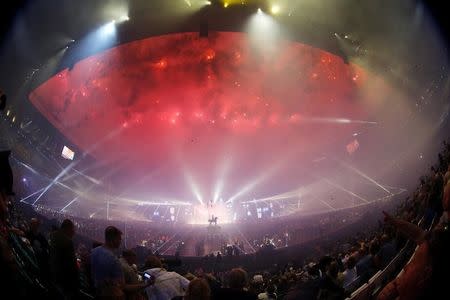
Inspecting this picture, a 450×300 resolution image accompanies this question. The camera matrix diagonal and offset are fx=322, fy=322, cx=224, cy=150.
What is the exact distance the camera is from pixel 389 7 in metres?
11.0

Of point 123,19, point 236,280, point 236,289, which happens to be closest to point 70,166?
point 123,19

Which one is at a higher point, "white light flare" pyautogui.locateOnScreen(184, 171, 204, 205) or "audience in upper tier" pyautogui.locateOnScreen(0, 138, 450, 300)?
"white light flare" pyautogui.locateOnScreen(184, 171, 204, 205)

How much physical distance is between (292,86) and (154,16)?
52.7 feet

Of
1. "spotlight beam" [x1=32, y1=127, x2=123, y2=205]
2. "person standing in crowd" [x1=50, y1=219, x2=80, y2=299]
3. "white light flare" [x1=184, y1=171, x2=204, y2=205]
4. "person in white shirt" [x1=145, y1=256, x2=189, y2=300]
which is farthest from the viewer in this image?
"white light flare" [x1=184, y1=171, x2=204, y2=205]

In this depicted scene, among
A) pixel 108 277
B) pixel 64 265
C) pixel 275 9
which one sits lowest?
pixel 108 277

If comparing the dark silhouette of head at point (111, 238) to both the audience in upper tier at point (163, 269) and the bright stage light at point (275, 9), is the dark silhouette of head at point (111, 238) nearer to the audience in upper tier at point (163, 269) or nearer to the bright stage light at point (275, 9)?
the audience in upper tier at point (163, 269)

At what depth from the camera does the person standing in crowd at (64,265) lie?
15.2 feet

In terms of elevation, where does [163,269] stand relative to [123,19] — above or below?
below

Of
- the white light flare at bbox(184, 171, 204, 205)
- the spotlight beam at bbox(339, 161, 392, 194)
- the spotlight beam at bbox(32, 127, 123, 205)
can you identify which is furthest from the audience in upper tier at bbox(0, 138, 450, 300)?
the white light flare at bbox(184, 171, 204, 205)

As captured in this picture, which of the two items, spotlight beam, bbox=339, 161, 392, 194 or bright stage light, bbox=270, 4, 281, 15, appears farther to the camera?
spotlight beam, bbox=339, 161, 392, 194

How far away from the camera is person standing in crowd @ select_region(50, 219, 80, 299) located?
4621mm

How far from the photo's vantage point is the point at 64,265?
15.3ft

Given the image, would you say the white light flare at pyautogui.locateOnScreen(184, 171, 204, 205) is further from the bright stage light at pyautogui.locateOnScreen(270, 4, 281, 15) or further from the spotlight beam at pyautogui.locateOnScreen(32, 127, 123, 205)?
the bright stage light at pyautogui.locateOnScreen(270, 4, 281, 15)

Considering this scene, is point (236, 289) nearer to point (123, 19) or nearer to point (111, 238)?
point (111, 238)
